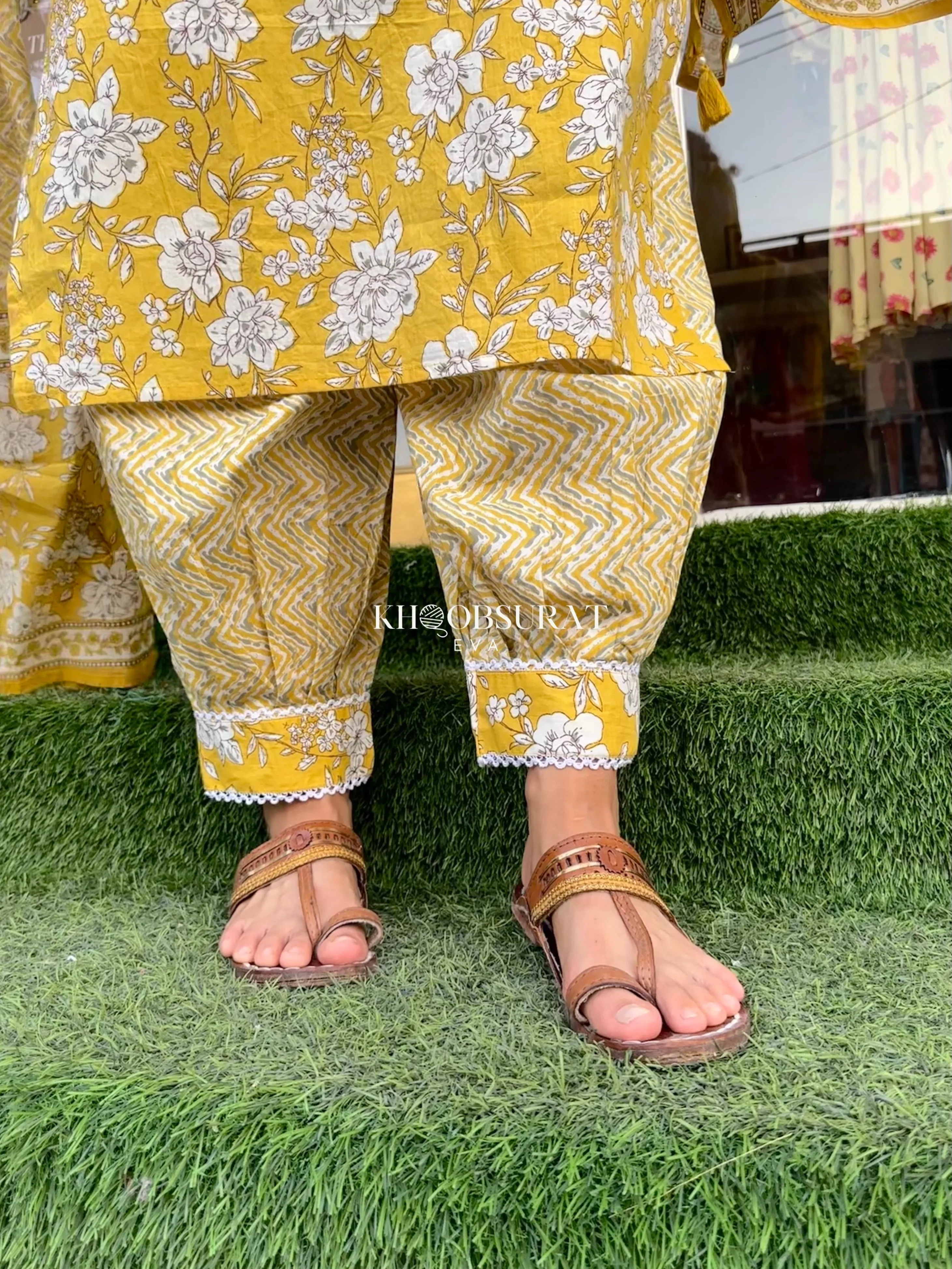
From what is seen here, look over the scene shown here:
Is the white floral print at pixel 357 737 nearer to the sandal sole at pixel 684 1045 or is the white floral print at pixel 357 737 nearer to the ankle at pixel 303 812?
the ankle at pixel 303 812

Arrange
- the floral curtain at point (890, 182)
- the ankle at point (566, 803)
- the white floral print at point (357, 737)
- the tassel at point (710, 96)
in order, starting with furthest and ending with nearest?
the floral curtain at point (890, 182) → the tassel at point (710, 96) → the white floral print at point (357, 737) → the ankle at point (566, 803)

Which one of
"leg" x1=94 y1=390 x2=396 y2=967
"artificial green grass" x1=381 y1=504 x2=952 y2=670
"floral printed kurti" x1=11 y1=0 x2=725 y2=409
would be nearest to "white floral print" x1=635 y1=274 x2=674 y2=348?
"floral printed kurti" x1=11 y1=0 x2=725 y2=409

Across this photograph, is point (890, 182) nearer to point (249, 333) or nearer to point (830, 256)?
point (830, 256)

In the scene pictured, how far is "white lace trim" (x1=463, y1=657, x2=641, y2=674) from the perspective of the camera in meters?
0.60

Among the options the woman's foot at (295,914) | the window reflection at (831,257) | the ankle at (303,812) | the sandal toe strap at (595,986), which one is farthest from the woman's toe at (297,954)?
the window reflection at (831,257)

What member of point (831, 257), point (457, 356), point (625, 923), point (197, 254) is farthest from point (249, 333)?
point (831, 257)

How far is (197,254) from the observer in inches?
25.5

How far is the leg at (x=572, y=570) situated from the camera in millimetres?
591

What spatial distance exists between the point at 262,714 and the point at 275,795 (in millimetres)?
71

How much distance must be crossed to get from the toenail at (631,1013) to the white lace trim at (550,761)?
16 centimetres

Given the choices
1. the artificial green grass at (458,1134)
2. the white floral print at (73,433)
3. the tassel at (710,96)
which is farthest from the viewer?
the white floral print at (73,433)

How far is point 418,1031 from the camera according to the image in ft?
1.84

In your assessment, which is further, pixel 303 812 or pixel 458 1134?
pixel 303 812

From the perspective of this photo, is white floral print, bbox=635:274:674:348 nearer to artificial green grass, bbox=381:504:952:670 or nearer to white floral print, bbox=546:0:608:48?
white floral print, bbox=546:0:608:48
